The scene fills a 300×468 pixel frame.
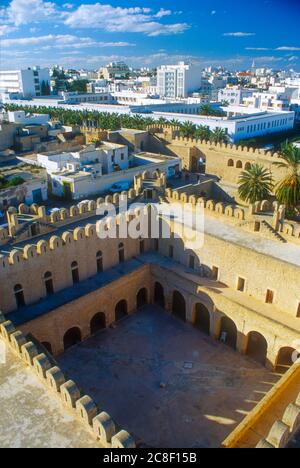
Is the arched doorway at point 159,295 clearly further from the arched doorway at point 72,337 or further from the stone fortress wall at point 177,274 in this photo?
the arched doorway at point 72,337

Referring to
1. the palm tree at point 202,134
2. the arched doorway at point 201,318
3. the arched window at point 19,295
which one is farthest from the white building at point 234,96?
the arched window at point 19,295

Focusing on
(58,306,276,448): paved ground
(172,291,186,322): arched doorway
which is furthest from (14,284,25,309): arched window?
(172,291,186,322): arched doorway

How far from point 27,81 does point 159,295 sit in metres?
109

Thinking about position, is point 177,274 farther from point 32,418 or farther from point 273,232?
point 32,418

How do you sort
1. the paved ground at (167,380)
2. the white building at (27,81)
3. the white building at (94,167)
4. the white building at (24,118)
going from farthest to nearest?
1. the white building at (27,81)
2. the white building at (24,118)
3. the white building at (94,167)
4. the paved ground at (167,380)

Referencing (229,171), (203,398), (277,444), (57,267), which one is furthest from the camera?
(229,171)

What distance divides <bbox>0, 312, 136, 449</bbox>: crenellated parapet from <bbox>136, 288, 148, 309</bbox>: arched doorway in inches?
472

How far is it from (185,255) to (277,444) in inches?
642

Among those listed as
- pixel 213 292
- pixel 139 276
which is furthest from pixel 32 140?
pixel 213 292

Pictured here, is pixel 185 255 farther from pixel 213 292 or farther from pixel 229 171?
pixel 229 171

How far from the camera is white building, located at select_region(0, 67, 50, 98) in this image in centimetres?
11619

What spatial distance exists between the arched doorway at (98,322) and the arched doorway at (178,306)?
5.14 metres

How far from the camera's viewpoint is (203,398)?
20.1 m

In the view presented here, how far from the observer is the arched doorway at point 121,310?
2666 cm
